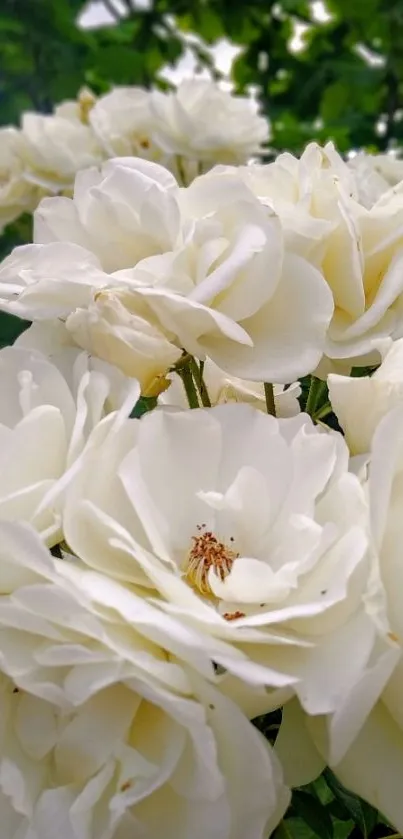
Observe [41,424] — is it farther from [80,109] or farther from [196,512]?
[80,109]

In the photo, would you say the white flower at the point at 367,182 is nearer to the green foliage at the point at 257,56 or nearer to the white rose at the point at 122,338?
the white rose at the point at 122,338

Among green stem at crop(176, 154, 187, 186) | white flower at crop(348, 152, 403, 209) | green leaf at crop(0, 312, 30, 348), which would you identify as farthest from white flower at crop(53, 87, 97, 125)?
white flower at crop(348, 152, 403, 209)

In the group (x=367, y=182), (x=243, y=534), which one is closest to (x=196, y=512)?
(x=243, y=534)

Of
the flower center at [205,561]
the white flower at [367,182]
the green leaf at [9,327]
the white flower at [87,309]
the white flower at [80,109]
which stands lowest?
the green leaf at [9,327]

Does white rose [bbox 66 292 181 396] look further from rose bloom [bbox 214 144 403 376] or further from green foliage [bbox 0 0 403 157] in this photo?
green foliage [bbox 0 0 403 157]

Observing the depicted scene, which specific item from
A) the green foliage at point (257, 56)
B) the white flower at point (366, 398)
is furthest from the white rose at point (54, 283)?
the green foliage at point (257, 56)
